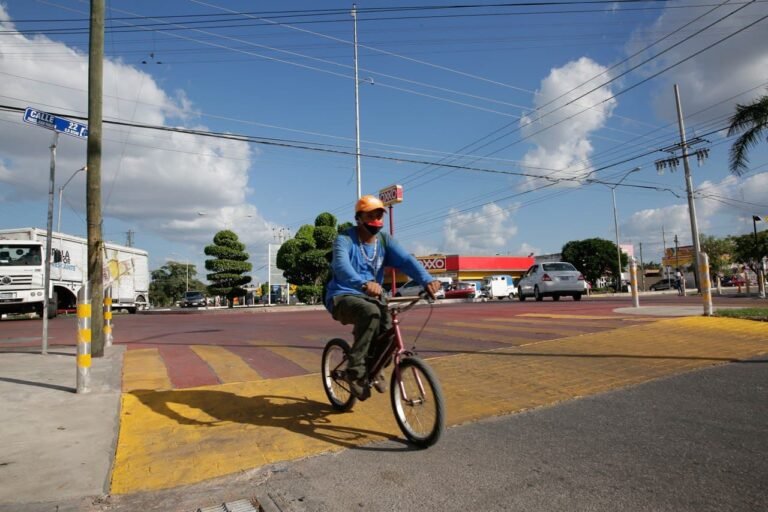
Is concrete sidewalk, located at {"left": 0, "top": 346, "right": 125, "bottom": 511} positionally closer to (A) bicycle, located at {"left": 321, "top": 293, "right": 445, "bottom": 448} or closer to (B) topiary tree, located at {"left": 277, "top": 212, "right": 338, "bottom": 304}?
(A) bicycle, located at {"left": 321, "top": 293, "right": 445, "bottom": 448}

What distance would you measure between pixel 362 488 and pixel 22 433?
3004 millimetres

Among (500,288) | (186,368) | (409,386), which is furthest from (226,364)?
(500,288)

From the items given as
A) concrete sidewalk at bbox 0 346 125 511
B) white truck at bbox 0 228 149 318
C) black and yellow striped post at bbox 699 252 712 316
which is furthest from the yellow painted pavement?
white truck at bbox 0 228 149 318

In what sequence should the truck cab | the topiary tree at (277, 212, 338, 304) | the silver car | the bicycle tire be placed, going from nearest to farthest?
the bicycle tire < the truck cab < the silver car < the topiary tree at (277, 212, 338, 304)

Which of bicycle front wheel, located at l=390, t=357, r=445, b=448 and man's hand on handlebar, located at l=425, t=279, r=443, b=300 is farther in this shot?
man's hand on handlebar, located at l=425, t=279, r=443, b=300

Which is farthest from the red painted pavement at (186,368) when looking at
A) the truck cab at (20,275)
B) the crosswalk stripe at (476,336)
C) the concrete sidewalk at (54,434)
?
the truck cab at (20,275)

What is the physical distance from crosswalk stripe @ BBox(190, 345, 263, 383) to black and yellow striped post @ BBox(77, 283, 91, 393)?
1437mm

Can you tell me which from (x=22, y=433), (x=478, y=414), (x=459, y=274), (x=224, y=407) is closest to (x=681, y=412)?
(x=478, y=414)

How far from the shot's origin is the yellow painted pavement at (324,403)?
3453 millimetres

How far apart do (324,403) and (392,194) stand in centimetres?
1651

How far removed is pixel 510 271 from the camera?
206ft

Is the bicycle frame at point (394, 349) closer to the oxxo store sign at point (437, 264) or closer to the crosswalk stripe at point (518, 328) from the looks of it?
the crosswalk stripe at point (518, 328)

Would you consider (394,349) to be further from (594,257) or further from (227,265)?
(594,257)

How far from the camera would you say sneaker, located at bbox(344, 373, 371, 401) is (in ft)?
12.8
